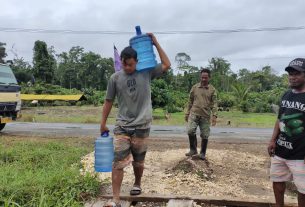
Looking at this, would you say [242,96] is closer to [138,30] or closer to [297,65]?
[138,30]

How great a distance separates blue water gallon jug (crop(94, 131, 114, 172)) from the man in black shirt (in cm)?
220

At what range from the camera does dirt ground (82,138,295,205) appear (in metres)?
5.62

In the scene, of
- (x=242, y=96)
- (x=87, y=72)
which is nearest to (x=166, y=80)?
(x=242, y=96)

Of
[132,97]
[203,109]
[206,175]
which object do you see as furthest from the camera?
[203,109]

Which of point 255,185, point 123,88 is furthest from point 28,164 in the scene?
point 255,185

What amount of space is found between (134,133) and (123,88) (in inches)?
21.2

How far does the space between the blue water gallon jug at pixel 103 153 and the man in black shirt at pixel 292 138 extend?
220 cm

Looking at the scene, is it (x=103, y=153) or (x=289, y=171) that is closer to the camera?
(x=289, y=171)

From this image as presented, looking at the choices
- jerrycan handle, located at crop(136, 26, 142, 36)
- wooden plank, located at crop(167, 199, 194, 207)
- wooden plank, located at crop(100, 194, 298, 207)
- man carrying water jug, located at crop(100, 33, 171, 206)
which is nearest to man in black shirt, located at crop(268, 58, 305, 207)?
wooden plank, located at crop(100, 194, 298, 207)

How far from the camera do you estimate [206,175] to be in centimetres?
667

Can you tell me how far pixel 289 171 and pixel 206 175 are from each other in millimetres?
2663

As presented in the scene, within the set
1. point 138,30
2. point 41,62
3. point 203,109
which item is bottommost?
point 203,109

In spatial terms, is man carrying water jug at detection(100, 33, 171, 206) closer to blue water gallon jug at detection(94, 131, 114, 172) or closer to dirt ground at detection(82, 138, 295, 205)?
dirt ground at detection(82, 138, 295, 205)

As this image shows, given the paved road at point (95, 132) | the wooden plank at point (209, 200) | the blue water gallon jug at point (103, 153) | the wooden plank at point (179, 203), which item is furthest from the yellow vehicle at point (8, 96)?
the wooden plank at point (179, 203)
